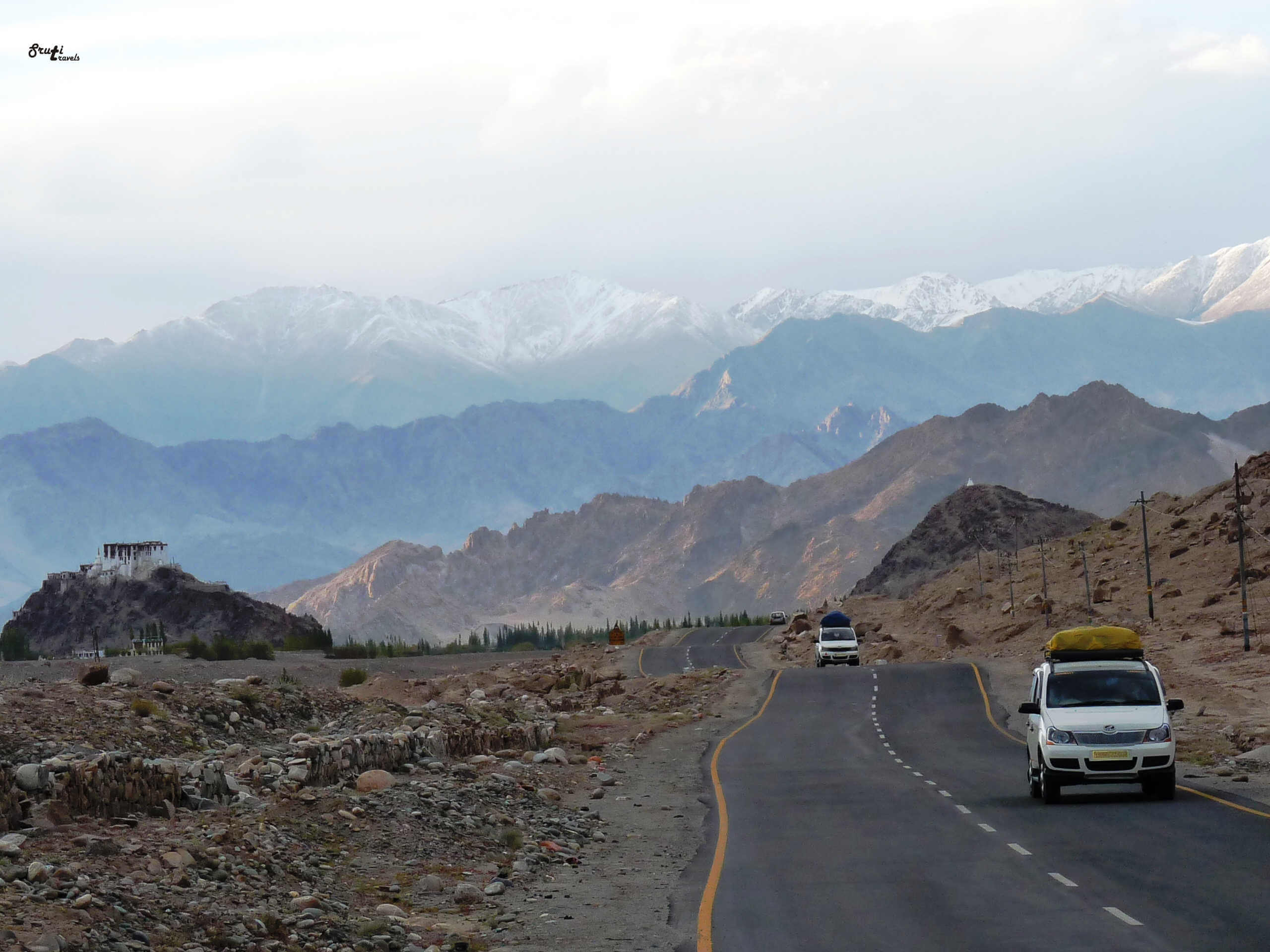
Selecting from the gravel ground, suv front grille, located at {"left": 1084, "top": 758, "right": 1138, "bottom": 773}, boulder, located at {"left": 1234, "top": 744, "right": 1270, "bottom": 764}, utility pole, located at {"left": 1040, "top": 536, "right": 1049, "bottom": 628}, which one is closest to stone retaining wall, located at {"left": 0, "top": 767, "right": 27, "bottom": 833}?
suv front grille, located at {"left": 1084, "top": 758, "right": 1138, "bottom": 773}

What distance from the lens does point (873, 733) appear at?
4588 centimetres

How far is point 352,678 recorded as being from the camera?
81.9 m

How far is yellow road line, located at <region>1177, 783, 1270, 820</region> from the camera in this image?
2202 cm

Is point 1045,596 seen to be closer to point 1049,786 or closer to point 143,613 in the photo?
point 1049,786

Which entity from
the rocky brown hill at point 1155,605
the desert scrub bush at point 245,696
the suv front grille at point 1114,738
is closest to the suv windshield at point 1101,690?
the suv front grille at point 1114,738

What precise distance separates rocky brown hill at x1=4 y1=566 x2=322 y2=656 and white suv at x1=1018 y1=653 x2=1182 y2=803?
118 metres

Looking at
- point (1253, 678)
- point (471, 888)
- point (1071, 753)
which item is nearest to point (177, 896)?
point (471, 888)

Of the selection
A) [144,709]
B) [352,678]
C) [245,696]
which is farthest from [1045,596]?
[144,709]

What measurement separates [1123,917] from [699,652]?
92.2m

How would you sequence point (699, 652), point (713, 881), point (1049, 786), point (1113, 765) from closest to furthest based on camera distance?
point (713, 881) → point (1113, 765) → point (1049, 786) → point (699, 652)

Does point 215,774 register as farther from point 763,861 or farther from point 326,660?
point 326,660

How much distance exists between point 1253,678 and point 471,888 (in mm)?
42861

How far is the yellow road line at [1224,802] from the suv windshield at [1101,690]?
1.74 meters

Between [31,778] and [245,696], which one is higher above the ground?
[245,696]
